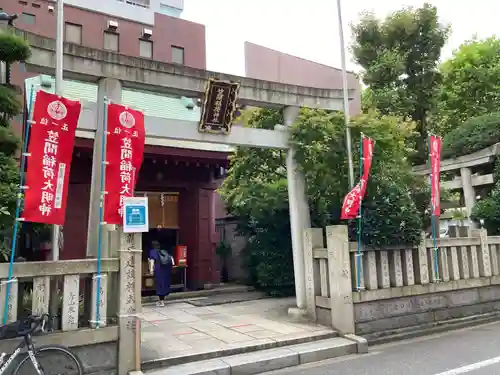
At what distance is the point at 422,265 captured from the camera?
891cm

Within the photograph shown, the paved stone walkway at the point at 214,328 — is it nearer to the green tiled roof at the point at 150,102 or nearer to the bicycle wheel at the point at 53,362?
the bicycle wheel at the point at 53,362

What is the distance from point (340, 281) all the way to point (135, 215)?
393 centimetres

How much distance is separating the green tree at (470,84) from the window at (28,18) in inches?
701

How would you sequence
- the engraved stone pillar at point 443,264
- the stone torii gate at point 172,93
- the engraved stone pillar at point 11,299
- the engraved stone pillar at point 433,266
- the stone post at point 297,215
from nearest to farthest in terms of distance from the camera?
the engraved stone pillar at point 11,299, the stone torii gate at point 172,93, the stone post at point 297,215, the engraved stone pillar at point 433,266, the engraved stone pillar at point 443,264

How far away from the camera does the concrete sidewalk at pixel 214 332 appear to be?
6531 mm

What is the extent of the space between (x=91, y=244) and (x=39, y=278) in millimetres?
1574

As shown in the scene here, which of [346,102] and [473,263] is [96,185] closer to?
[346,102]

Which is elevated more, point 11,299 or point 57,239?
point 57,239

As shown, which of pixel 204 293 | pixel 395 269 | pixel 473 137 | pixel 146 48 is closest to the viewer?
pixel 395 269

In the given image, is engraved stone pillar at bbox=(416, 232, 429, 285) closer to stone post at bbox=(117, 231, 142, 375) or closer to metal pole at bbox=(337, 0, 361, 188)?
metal pole at bbox=(337, 0, 361, 188)

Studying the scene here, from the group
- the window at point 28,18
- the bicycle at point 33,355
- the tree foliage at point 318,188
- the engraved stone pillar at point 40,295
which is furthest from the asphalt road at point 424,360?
the window at point 28,18

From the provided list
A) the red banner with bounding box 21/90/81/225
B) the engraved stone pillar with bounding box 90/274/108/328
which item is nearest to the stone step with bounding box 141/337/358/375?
the engraved stone pillar with bounding box 90/274/108/328

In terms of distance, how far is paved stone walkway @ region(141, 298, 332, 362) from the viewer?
682cm

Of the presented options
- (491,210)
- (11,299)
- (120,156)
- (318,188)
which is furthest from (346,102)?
(11,299)
